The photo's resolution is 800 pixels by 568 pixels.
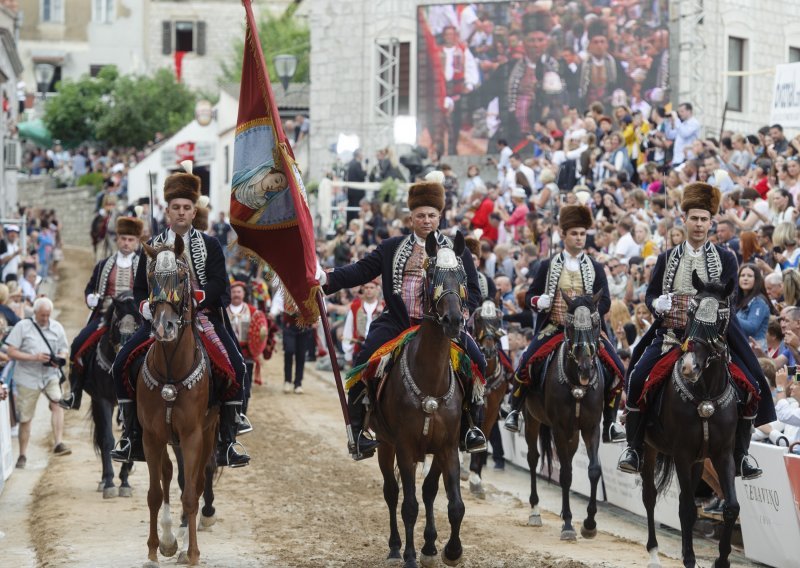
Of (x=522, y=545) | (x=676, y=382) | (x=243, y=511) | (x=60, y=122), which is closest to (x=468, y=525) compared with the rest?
(x=522, y=545)

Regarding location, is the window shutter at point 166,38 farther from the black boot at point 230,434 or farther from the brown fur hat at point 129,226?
the black boot at point 230,434

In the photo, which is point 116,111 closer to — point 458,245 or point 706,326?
point 458,245

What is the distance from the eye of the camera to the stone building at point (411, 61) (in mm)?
35469

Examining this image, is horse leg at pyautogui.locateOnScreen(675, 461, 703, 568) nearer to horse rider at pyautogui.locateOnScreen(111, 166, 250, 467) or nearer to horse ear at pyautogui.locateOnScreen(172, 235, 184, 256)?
horse rider at pyautogui.locateOnScreen(111, 166, 250, 467)

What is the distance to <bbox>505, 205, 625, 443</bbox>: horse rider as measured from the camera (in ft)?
46.7

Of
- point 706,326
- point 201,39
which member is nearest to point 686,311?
point 706,326

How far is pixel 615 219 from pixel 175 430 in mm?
13043

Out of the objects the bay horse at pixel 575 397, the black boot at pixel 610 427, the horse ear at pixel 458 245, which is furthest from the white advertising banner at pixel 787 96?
the horse ear at pixel 458 245

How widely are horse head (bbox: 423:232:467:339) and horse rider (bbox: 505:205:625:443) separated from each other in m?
3.59

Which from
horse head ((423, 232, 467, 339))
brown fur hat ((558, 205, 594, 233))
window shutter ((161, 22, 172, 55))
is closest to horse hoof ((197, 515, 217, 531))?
horse head ((423, 232, 467, 339))

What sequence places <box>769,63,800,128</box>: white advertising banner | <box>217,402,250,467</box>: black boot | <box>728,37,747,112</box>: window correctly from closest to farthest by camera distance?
<box>217,402,250,467</box>: black boot → <box>769,63,800,128</box>: white advertising banner → <box>728,37,747,112</box>: window

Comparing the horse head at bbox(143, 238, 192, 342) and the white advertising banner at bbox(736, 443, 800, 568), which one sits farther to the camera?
the white advertising banner at bbox(736, 443, 800, 568)

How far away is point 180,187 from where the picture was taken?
12.4 metres

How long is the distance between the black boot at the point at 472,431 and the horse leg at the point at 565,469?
229 centimetres
